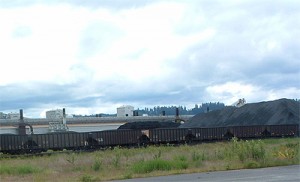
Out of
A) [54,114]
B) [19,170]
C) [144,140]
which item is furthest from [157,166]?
[54,114]

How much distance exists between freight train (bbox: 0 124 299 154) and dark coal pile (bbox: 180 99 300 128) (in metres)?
7.63

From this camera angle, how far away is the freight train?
3425cm

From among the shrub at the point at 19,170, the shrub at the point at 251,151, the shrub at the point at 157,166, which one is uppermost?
the shrub at the point at 251,151

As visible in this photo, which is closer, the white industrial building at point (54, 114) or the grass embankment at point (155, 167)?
the grass embankment at point (155, 167)

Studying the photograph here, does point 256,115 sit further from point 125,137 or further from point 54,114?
point 54,114

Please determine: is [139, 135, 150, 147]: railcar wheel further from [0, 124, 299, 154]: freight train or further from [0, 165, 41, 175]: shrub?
[0, 165, 41, 175]: shrub

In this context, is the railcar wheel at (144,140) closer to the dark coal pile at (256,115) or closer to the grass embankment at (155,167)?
the grass embankment at (155,167)

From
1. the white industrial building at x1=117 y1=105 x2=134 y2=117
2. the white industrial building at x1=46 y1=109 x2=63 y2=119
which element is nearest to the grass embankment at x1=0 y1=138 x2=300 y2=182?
the white industrial building at x1=46 y1=109 x2=63 y2=119

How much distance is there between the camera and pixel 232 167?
18391 millimetres

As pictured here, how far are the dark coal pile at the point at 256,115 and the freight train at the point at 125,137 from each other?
763 centimetres

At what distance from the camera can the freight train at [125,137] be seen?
34.2 m

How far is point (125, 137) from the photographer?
122ft

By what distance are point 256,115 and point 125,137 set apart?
22.4 meters

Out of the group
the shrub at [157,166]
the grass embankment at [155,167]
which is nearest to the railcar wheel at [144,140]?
the grass embankment at [155,167]
